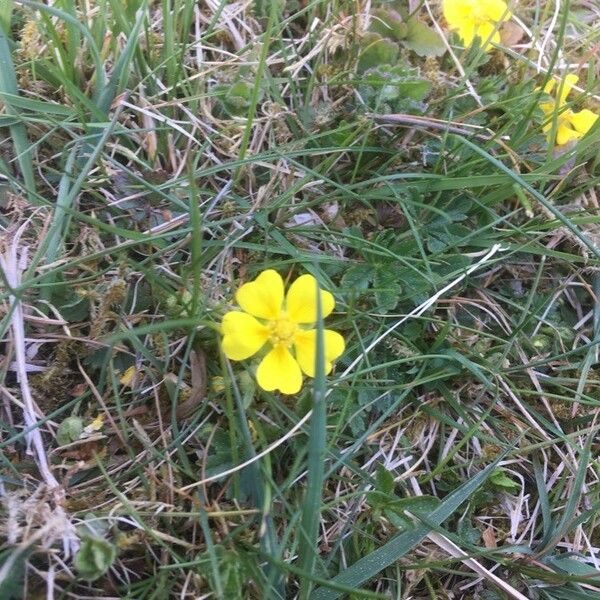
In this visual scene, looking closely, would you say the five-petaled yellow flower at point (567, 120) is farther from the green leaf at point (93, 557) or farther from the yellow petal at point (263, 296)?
the green leaf at point (93, 557)

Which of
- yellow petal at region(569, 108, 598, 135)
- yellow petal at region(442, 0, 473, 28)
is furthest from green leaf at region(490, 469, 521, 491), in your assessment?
yellow petal at region(442, 0, 473, 28)

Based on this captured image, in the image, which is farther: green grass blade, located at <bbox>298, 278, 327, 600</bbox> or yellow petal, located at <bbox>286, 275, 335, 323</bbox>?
yellow petal, located at <bbox>286, 275, 335, 323</bbox>

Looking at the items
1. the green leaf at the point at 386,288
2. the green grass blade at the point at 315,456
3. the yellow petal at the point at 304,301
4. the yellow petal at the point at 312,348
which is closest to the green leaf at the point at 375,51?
the green leaf at the point at 386,288

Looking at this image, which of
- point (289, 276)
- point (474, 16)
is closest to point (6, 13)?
point (289, 276)

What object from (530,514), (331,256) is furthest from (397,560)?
(331,256)

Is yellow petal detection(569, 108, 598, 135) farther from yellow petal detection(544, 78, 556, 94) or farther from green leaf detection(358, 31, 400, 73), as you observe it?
green leaf detection(358, 31, 400, 73)

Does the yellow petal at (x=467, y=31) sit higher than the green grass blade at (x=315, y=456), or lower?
higher
